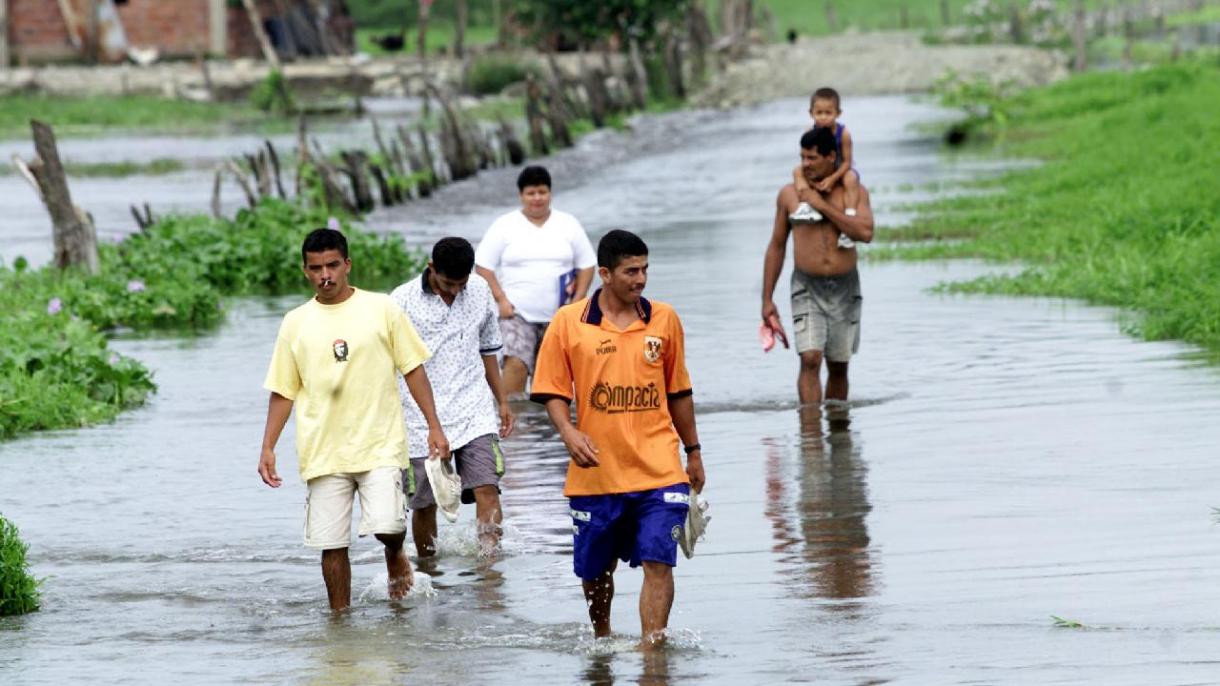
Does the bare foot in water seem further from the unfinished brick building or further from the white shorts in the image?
the unfinished brick building

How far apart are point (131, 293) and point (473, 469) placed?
10.4 m

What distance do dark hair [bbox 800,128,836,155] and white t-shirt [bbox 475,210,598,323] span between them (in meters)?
1.59

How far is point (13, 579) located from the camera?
9000 millimetres

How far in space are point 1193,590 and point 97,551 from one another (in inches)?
197

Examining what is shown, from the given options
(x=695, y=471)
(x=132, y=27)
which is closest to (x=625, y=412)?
(x=695, y=471)

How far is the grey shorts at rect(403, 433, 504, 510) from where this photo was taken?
991cm

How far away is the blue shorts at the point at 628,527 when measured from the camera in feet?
25.4

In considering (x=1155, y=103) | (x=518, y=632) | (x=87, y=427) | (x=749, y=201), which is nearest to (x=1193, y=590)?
(x=518, y=632)

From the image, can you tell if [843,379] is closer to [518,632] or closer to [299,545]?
[299,545]

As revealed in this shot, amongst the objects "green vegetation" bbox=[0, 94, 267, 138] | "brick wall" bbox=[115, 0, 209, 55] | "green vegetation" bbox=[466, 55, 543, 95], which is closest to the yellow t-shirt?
"green vegetation" bbox=[0, 94, 267, 138]

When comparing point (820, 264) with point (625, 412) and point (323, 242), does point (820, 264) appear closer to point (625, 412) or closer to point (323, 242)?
point (323, 242)

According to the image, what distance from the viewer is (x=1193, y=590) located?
816 centimetres

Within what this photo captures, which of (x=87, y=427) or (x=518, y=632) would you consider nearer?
(x=518, y=632)

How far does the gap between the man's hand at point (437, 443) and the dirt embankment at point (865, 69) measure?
168ft
